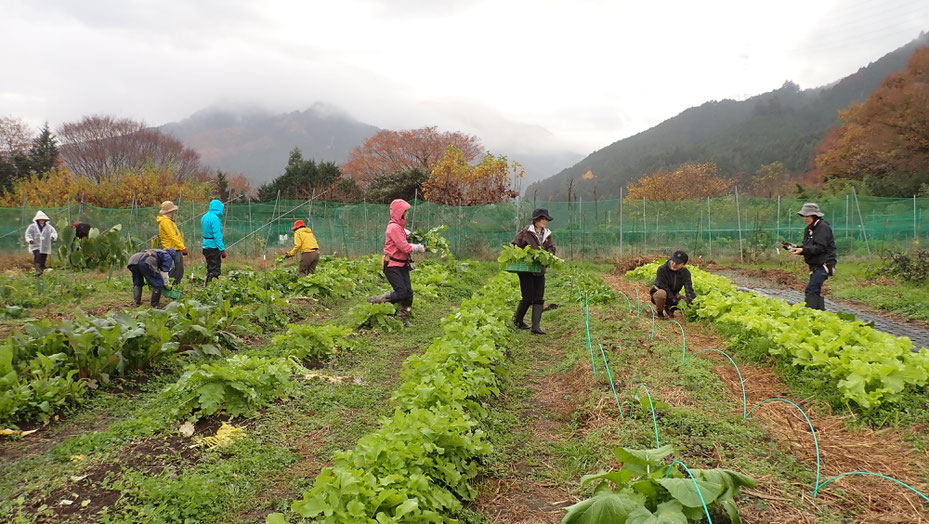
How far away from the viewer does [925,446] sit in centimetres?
341

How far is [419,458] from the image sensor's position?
2842 mm

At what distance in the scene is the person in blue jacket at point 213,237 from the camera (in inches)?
376

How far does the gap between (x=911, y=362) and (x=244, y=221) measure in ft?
66.2

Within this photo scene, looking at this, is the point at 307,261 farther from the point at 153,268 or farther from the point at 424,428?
the point at 424,428

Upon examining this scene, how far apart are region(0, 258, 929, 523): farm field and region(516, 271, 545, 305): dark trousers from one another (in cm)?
104

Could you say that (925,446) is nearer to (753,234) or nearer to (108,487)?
(108,487)

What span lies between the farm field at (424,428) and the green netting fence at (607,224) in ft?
41.0

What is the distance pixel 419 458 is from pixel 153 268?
708 cm

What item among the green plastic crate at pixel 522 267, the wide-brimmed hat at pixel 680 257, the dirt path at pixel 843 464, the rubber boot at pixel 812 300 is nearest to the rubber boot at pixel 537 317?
the green plastic crate at pixel 522 267

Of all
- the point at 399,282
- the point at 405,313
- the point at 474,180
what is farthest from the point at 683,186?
the point at 399,282

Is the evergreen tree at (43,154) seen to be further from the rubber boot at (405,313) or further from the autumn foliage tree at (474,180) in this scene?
the rubber boot at (405,313)

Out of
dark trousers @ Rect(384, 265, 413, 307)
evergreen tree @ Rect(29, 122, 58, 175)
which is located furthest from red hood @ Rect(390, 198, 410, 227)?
evergreen tree @ Rect(29, 122, 58, 175)

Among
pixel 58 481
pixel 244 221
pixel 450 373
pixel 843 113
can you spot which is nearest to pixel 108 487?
pixel 58 481

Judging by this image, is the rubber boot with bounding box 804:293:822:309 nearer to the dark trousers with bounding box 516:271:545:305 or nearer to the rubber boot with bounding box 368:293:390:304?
the dark trousers with bounding box 516:271:545:305
